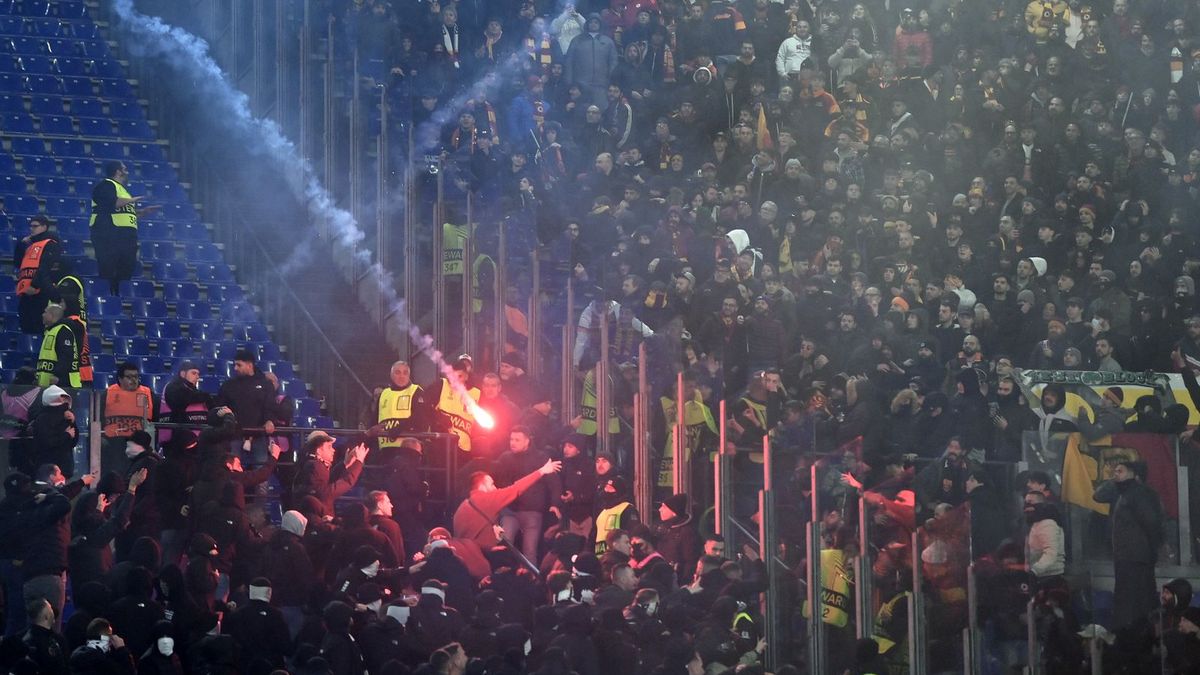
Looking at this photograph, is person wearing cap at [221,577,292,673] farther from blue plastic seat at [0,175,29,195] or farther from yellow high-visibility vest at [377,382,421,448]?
blue plastic seat at [0,175,29,195]

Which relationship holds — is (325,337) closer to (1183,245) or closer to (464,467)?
(464,467)

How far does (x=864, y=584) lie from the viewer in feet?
49.5

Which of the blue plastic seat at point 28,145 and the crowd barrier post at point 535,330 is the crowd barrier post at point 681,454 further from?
the blue plastic seat at point 28,145

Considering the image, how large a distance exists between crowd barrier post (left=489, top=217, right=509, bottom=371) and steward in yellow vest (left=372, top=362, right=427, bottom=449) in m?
1.37

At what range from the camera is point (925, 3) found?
24719 mm

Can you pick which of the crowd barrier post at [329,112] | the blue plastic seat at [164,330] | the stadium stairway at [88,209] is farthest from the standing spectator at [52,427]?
the crowd barrier post at [329,112]

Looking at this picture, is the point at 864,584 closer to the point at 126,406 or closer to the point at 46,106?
the point at 126,406

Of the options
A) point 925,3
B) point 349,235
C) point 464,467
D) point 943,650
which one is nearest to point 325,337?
point 349,235

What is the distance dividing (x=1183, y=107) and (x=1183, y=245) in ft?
8.57

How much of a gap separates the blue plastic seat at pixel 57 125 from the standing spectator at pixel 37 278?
6.08 meters

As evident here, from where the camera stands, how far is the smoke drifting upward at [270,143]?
66.2 feet

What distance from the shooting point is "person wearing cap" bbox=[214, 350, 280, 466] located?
623 inches

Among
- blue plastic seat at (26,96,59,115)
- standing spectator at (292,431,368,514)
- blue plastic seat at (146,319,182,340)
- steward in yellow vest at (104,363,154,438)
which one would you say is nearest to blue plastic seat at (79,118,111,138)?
blue plastic seat at (26,96,59,115)

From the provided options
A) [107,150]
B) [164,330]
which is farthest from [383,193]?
[107,150]
